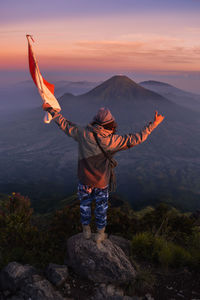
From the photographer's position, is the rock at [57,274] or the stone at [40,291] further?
the rock at [57,274]

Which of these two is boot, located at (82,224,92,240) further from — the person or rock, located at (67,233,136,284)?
the person

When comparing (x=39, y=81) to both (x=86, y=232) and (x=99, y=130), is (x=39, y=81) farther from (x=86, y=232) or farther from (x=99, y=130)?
(x=86, y=232)

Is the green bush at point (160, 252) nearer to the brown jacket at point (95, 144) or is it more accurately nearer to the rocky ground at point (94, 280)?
the rocky ground at point (94, 280)

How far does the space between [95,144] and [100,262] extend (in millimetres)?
2526

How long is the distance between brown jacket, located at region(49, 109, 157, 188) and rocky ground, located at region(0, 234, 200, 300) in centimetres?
163

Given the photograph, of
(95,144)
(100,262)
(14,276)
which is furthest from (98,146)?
(14,276)

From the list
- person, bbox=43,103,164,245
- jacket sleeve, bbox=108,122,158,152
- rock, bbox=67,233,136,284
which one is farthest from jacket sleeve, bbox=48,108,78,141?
rock, bbox=67,233,136,284

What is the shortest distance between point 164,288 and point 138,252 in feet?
3.53

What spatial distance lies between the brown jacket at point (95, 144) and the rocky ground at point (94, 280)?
1.63m

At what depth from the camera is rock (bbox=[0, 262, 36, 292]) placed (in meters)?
4.72

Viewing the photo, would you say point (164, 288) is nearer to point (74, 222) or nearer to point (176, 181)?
point (74, 222)

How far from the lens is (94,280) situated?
5.07 metres

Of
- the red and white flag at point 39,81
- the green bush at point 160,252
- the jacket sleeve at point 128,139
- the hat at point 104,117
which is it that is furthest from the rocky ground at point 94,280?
the red and white flag at point 39,81

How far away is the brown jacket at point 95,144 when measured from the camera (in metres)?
4.76
